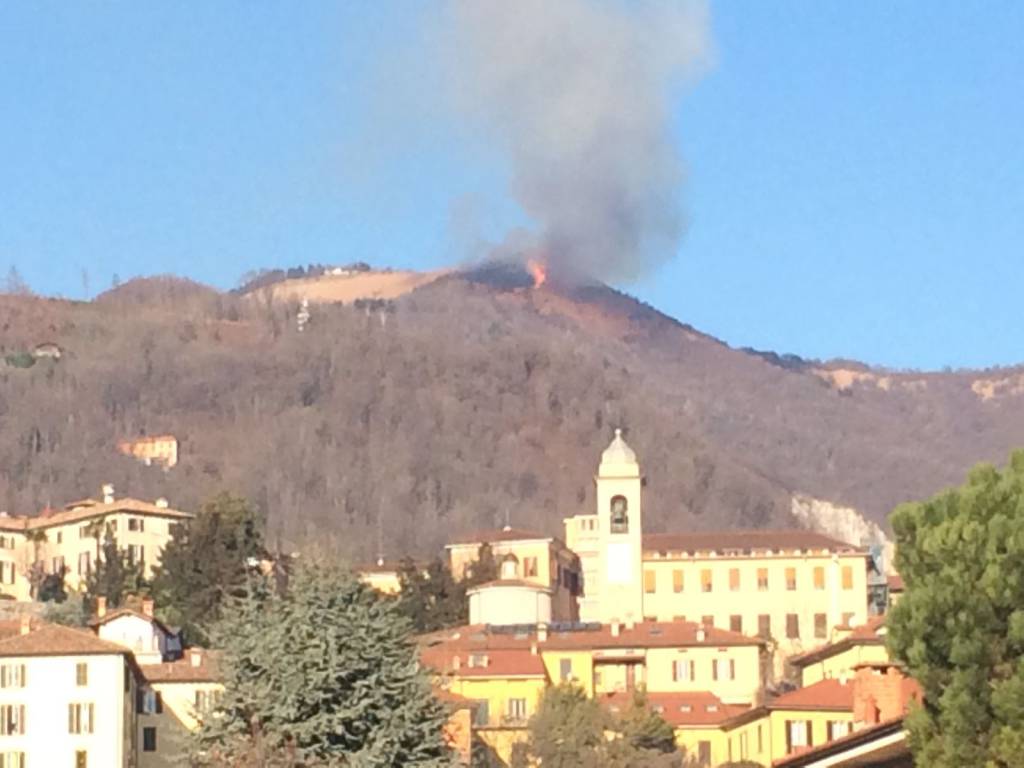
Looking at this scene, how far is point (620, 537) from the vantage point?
102938mm

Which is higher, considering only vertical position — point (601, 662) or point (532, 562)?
point (532, 562)

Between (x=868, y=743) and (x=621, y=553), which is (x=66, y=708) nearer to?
(x=621, y=553)

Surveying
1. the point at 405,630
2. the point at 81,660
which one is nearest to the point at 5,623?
the point at 81,660

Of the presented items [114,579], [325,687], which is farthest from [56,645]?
[325,687]

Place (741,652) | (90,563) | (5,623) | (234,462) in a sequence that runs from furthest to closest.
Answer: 1. (234,462)
2. (90,563)
3. (741,652)
4. (5,623)

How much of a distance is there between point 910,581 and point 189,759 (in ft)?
33.4

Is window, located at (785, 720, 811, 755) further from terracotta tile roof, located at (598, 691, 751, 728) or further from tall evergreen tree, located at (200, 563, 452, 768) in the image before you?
tall evergreen tree, located at (200, 563, 452, 768)

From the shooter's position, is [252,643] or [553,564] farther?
[553,564]

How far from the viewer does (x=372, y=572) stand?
10738cm

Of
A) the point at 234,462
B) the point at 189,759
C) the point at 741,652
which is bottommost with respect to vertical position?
the point at 189,759

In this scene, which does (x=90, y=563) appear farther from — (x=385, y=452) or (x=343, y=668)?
(x=385, y=452)

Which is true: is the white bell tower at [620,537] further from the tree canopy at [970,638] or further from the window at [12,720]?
the tree canopy at [970,638]

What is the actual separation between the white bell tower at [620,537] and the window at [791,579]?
5490 mm

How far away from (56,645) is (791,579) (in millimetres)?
43386
